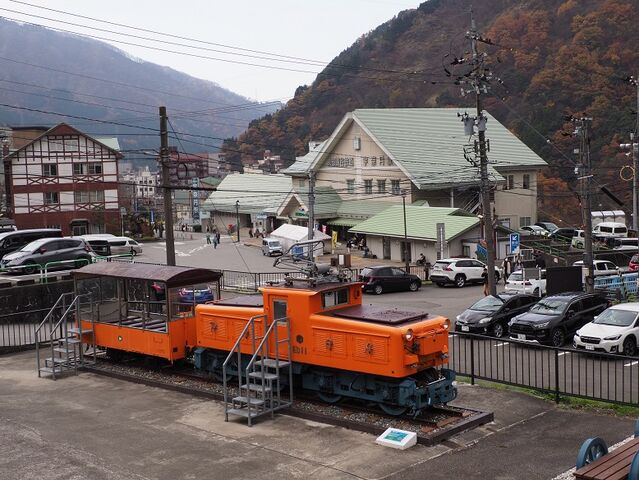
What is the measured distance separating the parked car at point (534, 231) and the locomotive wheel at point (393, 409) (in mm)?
44634

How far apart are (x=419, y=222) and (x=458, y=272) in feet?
35.8

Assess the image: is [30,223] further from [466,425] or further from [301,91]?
[301,91]

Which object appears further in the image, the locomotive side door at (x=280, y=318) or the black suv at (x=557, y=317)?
the black suv at (x=557, y=317)

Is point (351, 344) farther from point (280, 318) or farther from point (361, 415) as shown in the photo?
point (280, 318)

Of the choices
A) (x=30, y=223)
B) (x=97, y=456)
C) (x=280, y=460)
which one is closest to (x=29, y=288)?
(x=97, y=456)

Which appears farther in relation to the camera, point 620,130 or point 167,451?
point 620,130

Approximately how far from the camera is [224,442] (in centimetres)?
1335

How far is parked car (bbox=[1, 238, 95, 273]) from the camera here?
33.2 metres

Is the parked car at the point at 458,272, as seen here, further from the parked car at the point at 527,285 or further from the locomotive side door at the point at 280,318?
the locomotive side door at the point at 280,318

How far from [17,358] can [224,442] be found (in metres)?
10.6

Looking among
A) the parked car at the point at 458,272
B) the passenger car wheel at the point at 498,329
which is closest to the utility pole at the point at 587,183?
the passenger car wheel at the point at 498,329

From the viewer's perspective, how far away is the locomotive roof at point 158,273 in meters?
17.6

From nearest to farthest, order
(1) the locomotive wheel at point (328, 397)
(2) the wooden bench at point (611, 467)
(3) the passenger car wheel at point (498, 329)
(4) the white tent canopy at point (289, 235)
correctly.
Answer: (2) the wooden bench at point (611, 467)
(1) the locomotive wheel at point (328, 397)
(3) the passenger car wheel at point (498, 329)
(4) the white tent canopy at point (289, 235)

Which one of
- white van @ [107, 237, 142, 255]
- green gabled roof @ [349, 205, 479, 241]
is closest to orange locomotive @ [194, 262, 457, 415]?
green gabled roof @ [349, 205, 479, 241]
